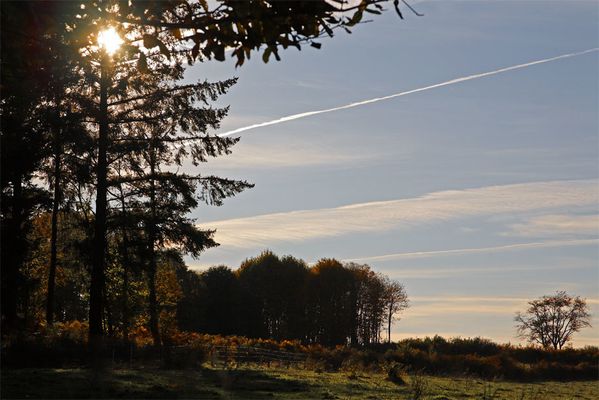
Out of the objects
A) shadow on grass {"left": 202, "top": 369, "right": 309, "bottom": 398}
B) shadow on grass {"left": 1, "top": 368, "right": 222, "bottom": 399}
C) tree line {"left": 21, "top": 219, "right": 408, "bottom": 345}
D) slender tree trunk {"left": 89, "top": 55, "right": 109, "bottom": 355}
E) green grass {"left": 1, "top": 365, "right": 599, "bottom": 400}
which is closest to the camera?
shadow on grass {"left": 1, "top": 368, "right": 222, "bottom": 399}

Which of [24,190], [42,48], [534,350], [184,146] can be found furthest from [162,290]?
[42,48]

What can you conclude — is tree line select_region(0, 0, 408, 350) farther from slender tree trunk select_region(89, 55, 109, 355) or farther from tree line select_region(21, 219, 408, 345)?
tree line select_region(21, 219, 408, 345)

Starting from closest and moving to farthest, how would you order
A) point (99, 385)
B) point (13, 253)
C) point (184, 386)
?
point (99, 385)
point (184, 386)
point (13, 253)

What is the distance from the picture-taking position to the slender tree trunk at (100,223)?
29.3m

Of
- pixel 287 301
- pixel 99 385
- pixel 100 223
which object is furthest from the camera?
pixel 287 301

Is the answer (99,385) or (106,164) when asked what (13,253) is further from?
(99,385)

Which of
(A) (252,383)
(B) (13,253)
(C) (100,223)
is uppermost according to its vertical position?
(C) (100,223)

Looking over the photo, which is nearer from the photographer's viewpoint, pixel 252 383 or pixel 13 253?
pixel 252 383

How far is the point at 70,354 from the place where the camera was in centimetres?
2562

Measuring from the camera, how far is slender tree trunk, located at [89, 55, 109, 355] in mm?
29266

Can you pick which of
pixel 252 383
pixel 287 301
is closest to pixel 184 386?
pixel 252 383

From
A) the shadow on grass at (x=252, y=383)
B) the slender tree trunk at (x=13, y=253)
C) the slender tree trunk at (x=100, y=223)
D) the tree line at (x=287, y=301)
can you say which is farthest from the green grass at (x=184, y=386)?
the tree line at (x=287, y=301)

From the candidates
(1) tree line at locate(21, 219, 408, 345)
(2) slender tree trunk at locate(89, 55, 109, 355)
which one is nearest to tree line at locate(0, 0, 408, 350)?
(2) slender tree trunk at locate(89, 55, 109, 355)

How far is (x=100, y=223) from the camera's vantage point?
2981cm
